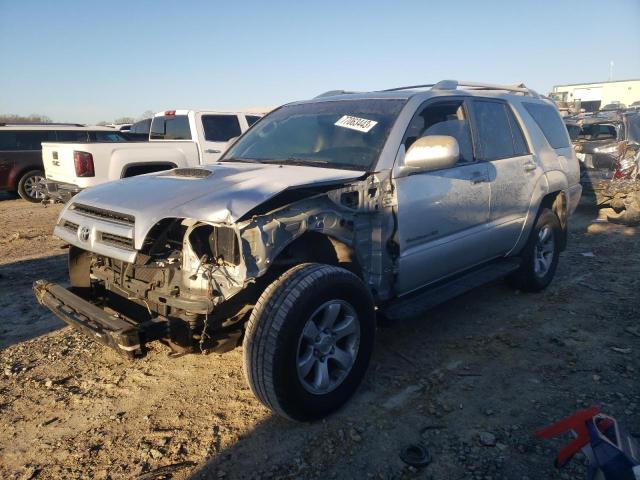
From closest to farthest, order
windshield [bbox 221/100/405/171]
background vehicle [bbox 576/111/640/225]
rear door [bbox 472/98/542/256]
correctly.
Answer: windshield [bbox 221/100/405/171]
rear door [bbox 472/98/542/256]
background vehicle [bbox 576/111/640/225]

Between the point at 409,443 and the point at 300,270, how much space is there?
1.15 meters

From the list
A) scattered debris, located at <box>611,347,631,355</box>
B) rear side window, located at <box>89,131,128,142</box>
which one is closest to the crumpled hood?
scattered debris, located at <box>611,347,631,355</box>

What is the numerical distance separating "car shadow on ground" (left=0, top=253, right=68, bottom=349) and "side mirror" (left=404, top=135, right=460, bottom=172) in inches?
131

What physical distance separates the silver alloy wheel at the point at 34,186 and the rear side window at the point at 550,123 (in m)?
10.9

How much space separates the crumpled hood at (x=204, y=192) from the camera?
2633 mm

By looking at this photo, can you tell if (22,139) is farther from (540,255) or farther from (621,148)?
(621,148)

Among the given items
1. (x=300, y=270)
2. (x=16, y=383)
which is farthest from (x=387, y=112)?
(x=16, y=383)

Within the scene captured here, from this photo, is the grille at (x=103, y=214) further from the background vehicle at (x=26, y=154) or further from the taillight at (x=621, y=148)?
the taillight at (x=621, y=148)

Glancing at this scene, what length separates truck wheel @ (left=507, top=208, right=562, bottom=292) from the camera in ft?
16.0

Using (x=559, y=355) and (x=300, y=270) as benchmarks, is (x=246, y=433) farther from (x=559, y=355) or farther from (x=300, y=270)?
(x=559, y=355)

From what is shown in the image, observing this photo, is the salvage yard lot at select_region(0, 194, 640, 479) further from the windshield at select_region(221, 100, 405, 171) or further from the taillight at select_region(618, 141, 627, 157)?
the taillight at select_region(618, 141, 627, 157)

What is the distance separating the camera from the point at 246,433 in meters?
2.78

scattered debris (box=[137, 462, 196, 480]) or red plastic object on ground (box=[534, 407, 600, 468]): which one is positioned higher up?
red plastic object on ground (box=[534, 407, 600, 468])

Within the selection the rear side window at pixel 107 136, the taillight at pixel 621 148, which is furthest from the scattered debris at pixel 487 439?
the rear side window at pixel 107 136
